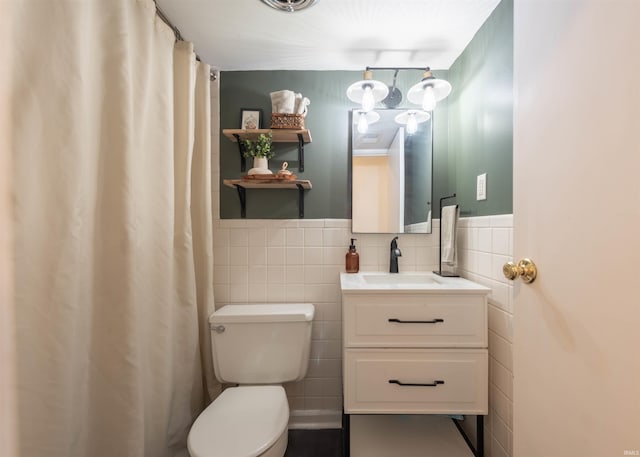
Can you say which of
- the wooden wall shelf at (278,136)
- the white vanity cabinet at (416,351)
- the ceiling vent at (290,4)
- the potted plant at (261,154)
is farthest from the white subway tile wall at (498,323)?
the ceiling vent at (290,4)

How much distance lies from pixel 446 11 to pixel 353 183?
892 mm

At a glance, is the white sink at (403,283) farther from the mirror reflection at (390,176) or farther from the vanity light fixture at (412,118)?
the vanity light fixture at (412,118)

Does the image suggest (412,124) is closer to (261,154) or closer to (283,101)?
(283,101)

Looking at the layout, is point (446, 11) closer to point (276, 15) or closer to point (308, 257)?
point (276, 15)

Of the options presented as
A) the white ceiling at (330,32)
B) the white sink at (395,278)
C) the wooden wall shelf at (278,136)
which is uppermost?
the white ceiling at (330,32)

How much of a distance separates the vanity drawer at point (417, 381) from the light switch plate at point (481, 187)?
68 centimetres

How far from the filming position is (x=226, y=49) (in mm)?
1475

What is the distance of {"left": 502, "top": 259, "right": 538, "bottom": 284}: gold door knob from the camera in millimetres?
717

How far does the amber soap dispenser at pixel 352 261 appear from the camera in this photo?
1574mm

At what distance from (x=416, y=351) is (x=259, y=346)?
77 cm

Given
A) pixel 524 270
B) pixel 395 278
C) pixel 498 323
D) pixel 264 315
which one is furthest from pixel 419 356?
pixel 264 315

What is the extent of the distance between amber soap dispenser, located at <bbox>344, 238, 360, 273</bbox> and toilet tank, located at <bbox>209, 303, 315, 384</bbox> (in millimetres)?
368

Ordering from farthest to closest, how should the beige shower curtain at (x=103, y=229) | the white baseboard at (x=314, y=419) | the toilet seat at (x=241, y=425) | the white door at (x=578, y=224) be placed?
the white baseboard at (x=314, y=419) → the toilet seat at (x=241, y=425) → the beige shower curtain at (x=103, y=229) → the white door at (x=578, y=224)

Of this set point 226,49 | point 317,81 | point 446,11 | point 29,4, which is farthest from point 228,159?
point 446,11
